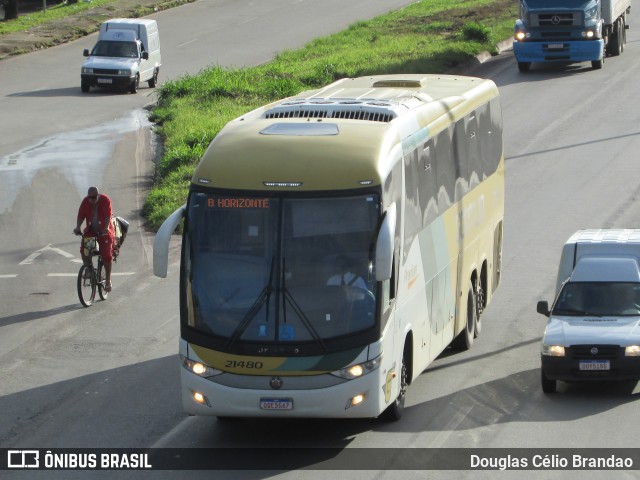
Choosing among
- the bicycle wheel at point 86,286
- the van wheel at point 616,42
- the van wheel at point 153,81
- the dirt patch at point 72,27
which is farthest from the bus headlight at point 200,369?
the dirt patch at point 72,27

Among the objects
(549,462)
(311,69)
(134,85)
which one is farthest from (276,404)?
(134,85)

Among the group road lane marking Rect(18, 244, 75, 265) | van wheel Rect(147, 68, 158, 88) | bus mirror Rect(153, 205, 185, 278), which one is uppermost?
bus mirror Rect(153, 205, 185, 278)

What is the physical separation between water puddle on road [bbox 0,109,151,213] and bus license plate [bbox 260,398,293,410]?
16.1 meters

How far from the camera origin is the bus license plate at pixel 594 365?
1559 cm

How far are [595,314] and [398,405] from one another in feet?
11.3

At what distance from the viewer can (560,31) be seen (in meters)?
41.3

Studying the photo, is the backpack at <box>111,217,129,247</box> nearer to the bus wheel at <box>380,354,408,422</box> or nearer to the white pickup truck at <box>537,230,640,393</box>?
the white pickup truck at <box>537,230,640,393</box>

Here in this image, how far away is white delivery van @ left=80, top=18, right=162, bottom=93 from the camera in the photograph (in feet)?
143

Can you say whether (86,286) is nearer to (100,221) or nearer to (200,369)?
(100,221)

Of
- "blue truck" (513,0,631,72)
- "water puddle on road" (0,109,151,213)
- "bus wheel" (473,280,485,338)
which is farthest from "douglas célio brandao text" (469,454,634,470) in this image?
"blue truck" (513,0,631,72)

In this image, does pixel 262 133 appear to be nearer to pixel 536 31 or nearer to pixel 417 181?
pixel 417 181

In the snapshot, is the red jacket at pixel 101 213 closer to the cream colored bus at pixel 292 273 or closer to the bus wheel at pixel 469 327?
the bus wheel at pixel 469 327

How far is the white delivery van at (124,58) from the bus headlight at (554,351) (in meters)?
29.7

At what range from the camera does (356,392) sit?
13234mm
